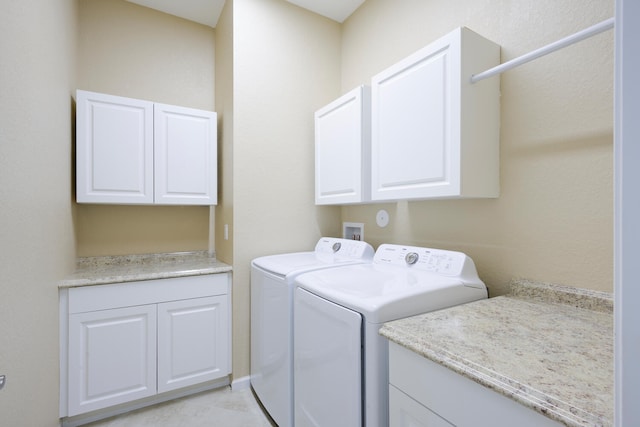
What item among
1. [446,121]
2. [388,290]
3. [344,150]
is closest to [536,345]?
[388,290]

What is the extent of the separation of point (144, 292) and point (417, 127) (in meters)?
1.83

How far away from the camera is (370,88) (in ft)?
5.73

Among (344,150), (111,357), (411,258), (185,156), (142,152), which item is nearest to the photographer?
(411,258)

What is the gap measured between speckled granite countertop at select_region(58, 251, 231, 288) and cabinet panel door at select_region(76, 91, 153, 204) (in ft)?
1.55

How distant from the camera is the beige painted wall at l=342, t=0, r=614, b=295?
1.04 m

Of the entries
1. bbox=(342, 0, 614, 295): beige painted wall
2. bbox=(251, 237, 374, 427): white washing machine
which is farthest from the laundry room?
bbox=(251, 237, 374, 427): white washing machine

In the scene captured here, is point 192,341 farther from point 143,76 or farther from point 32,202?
point 143,76

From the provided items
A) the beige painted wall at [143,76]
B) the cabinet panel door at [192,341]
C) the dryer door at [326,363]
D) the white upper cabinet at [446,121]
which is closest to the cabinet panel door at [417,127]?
the white upper cabinet at [446,121]

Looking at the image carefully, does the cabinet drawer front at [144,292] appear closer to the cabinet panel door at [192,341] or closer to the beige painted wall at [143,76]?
the cabinet panel door at [192,341]

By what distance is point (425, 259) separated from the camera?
145 centimetres

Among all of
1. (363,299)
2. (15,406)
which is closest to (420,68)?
(363,299)

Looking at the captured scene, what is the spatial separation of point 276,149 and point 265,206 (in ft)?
1.43

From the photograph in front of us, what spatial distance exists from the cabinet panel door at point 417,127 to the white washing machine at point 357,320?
1.16 ft

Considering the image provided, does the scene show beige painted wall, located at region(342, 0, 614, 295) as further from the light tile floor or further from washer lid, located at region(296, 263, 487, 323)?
the light tile floor
